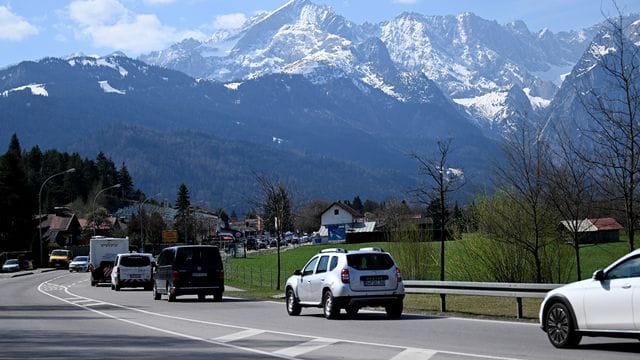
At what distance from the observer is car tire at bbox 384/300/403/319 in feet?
74.1

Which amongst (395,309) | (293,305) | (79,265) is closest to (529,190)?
(395,309)

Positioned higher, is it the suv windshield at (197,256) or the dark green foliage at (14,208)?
the dark green foliage at (14,208)

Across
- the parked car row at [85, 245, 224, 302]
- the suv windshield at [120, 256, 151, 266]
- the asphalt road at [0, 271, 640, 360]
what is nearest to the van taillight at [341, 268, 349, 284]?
the asphalt road at [0, 271, 640, 360]

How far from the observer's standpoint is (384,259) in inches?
899

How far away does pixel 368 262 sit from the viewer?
22656mm

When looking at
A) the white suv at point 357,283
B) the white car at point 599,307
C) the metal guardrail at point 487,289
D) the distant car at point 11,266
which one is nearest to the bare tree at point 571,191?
the metal guardrail at point 487,289

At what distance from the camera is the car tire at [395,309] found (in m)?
22.6

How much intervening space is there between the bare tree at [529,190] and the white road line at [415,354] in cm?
1485

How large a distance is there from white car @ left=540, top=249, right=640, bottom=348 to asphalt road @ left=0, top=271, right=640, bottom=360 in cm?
30

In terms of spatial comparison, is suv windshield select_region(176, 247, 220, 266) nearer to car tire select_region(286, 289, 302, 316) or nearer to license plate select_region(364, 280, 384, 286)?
car tire select_region(286, 289, 302, 316)

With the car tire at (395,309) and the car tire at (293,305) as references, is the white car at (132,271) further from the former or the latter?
the car tire at (395,309)

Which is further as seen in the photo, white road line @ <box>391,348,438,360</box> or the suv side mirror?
the suv side mirror

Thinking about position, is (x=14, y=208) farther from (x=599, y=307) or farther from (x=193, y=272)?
(x=599, y=307)

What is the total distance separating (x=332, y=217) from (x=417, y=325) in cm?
16035
